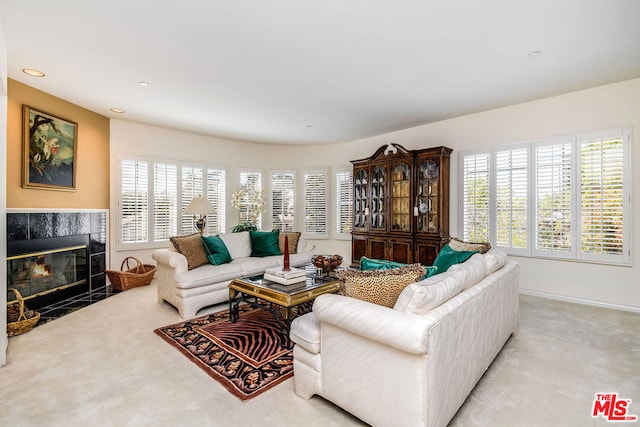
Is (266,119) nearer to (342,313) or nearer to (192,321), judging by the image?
(192,321)

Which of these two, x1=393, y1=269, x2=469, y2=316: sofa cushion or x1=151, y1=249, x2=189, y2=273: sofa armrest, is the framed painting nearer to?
x1=151, y1=249, x2=189, y2=273: sofa armrest

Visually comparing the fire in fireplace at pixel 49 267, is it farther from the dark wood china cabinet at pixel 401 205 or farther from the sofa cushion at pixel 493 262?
the sofa cushion at pixel 493 262

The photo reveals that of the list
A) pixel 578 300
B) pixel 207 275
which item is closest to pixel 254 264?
pixel 207 275

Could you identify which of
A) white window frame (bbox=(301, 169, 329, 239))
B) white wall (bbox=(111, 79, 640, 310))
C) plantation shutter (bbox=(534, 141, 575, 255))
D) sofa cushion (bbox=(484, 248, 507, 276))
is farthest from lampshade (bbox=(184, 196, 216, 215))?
plantation shutter (bbox=(534, 141, 575, 255))

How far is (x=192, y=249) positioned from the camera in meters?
3.84

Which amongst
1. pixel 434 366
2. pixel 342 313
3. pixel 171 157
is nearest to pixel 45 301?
pixel 171 157

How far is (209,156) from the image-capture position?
5.99 meters

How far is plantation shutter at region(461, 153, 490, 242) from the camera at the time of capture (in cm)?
459

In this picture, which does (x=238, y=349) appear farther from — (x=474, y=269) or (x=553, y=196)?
(x=553, y=196)

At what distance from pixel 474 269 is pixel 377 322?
1.01 m

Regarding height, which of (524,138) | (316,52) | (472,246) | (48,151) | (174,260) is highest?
(316,52)

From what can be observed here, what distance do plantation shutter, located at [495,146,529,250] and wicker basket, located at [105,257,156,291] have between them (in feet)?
17.6

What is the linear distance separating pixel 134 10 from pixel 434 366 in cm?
302

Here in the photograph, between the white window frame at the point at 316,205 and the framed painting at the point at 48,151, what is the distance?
4.02 meters
